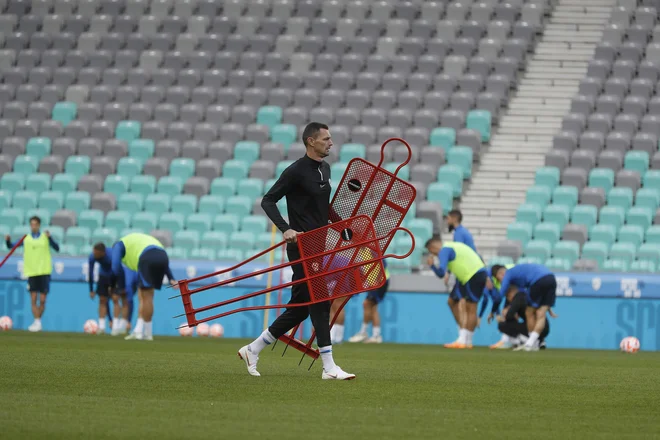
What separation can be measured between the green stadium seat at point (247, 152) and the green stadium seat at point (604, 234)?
7845 millimetres

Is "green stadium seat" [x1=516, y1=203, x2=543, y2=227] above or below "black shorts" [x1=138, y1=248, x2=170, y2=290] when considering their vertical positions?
above

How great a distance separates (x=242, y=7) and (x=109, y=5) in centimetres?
373

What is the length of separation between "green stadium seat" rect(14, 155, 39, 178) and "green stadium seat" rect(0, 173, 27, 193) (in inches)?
13.5

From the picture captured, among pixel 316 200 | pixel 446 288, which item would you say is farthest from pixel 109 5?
pixel 316 200

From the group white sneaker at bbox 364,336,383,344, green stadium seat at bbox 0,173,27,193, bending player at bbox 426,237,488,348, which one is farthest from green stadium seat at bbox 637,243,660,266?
green stadium seat at bbox 0,173,27,193

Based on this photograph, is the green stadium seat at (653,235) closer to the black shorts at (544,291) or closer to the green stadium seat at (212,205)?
the black shorts at (544,291)

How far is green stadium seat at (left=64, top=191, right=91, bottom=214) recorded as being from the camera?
1030 inches

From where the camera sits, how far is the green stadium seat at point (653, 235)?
22.6 m

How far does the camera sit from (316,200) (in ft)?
34.7

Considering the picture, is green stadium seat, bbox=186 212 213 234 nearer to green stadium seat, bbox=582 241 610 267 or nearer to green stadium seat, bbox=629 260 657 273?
green stadium seat, bbox=582 241 610 267

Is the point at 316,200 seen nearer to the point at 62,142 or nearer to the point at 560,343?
the point at 560,343

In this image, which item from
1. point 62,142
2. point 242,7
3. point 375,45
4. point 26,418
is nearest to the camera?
point 26,418

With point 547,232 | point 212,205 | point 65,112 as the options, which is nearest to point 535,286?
point 547,232

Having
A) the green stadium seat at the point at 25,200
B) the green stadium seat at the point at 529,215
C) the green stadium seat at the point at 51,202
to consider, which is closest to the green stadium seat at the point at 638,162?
the green stadium seat at the point at 529,215
